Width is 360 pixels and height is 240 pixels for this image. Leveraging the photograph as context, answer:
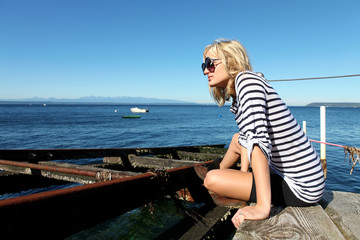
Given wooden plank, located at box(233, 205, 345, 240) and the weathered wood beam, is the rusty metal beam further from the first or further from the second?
the weathered wood beam

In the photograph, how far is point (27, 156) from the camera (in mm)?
5227

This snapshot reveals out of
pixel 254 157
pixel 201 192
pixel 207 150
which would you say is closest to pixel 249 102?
pixel 254 157

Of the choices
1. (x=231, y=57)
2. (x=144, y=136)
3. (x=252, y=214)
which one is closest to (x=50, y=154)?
(x=231, y=57)

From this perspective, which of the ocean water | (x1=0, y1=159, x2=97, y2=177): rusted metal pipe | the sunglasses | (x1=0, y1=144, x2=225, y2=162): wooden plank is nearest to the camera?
the sunglasses

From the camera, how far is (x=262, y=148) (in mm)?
1708

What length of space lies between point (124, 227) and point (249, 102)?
458 cm

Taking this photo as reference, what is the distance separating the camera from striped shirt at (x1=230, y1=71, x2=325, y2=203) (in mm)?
1809

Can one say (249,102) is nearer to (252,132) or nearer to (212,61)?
(252,132)

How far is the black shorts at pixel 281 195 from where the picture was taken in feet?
6.76

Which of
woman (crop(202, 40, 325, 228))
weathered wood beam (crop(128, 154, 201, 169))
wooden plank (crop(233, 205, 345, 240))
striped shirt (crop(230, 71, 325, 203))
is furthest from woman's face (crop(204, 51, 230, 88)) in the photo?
weathered wood beam (crop(128, 154, 201, 169))

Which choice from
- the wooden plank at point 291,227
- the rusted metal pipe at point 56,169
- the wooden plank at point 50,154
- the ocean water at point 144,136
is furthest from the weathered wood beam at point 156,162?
the ocean water at point 144,136

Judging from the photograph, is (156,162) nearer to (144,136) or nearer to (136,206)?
(136,206)

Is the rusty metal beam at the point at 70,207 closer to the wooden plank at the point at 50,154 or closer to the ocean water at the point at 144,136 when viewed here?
the wooden plank at the point at 50,154

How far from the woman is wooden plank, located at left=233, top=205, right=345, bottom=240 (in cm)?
10
